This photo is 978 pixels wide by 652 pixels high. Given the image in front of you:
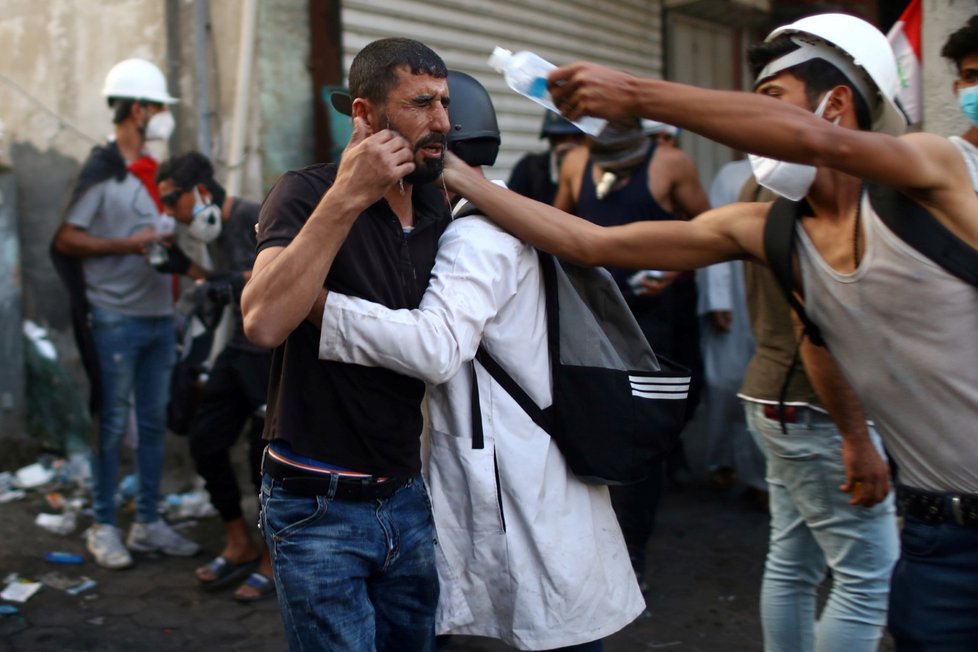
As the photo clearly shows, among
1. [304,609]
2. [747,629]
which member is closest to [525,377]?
[304,609]

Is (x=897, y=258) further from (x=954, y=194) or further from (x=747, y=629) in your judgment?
(x=747, y=629)

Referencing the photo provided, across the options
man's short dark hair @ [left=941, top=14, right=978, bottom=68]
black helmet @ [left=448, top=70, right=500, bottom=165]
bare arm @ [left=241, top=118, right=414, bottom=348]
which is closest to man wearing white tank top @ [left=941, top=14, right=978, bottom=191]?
man's short dark hair @ [left=941, top=14, right=978, bottom=68]

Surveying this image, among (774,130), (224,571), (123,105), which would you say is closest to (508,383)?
(774,130)

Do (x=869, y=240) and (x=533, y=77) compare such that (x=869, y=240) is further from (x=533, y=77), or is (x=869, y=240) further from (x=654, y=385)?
(x=533, y=77)

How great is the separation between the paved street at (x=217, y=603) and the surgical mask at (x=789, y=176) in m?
2.36

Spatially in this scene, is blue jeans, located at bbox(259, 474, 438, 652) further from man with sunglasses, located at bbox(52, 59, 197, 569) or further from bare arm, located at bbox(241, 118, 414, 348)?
man with sunglasses, located at bbox(52, 59, 197, 569)

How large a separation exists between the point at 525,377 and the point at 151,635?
8.66ft

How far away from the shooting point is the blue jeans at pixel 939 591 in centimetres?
201

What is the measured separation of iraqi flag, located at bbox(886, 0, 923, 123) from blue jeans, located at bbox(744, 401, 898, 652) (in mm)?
1917

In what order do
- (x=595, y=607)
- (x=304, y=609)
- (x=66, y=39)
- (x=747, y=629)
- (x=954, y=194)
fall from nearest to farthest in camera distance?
(x=954, y=194) < (x=304, y=609) < (x=595, y=607) < (x=747, y=629) < (x=66, y=39)

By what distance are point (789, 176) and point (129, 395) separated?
380 centimetres

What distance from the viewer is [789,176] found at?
2.12m

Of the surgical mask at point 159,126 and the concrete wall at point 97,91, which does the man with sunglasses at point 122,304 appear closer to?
the surgical mask at point 159,126

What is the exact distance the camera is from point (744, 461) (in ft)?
18.8
